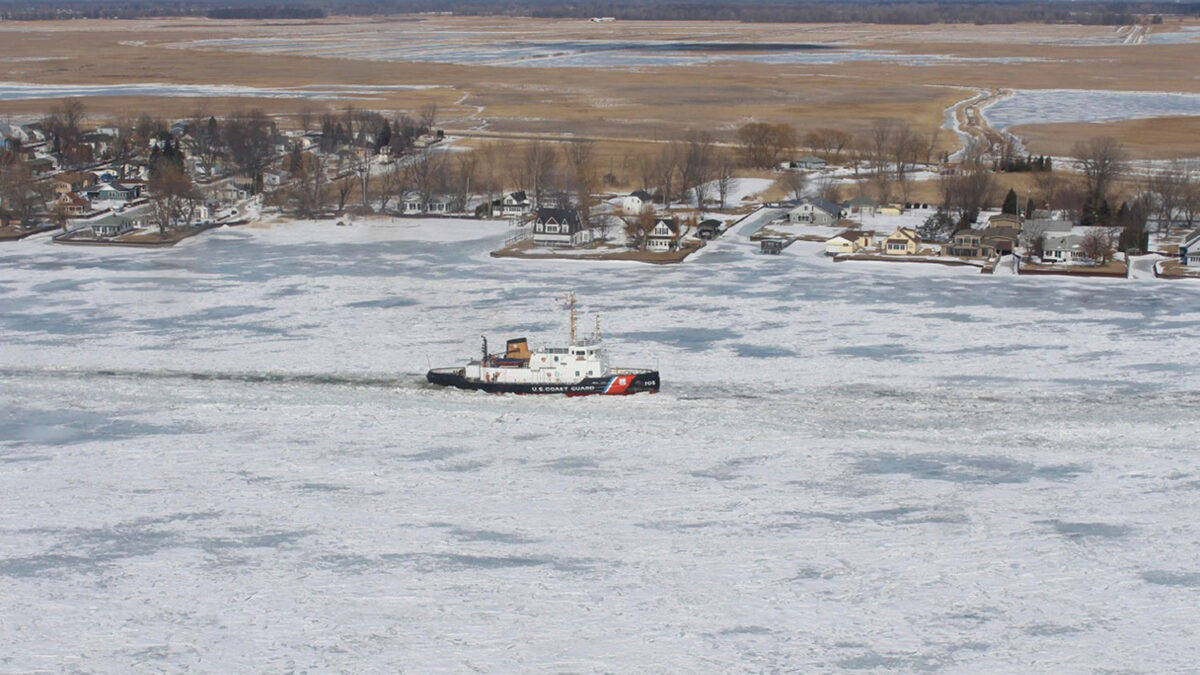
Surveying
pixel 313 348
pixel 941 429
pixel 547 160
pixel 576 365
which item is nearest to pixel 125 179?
pixel 547 160

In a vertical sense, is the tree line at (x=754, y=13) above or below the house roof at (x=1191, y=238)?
above

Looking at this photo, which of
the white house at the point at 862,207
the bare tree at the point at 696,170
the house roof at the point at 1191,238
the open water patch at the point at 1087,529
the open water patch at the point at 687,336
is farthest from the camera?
the bare tree at the point at 696,170

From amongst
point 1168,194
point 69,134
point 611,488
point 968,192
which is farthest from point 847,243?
point 69,134

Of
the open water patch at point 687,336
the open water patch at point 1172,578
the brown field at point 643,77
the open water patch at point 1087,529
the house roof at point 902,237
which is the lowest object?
the open water patch at point 1172,578

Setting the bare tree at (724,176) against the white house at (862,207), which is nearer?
the white house at (862,207)

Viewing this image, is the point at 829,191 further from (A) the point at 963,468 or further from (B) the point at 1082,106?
(B) the point at 1082,106

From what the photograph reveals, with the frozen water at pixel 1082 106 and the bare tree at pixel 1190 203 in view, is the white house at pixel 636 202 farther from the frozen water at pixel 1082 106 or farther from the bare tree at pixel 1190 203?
the frozen water at pixel 1082 106

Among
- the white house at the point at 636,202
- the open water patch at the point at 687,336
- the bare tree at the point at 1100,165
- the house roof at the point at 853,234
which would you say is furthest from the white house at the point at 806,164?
the open water patch at the point at 687,336

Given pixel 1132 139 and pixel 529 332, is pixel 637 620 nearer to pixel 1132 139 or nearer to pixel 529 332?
pixel 529 332
